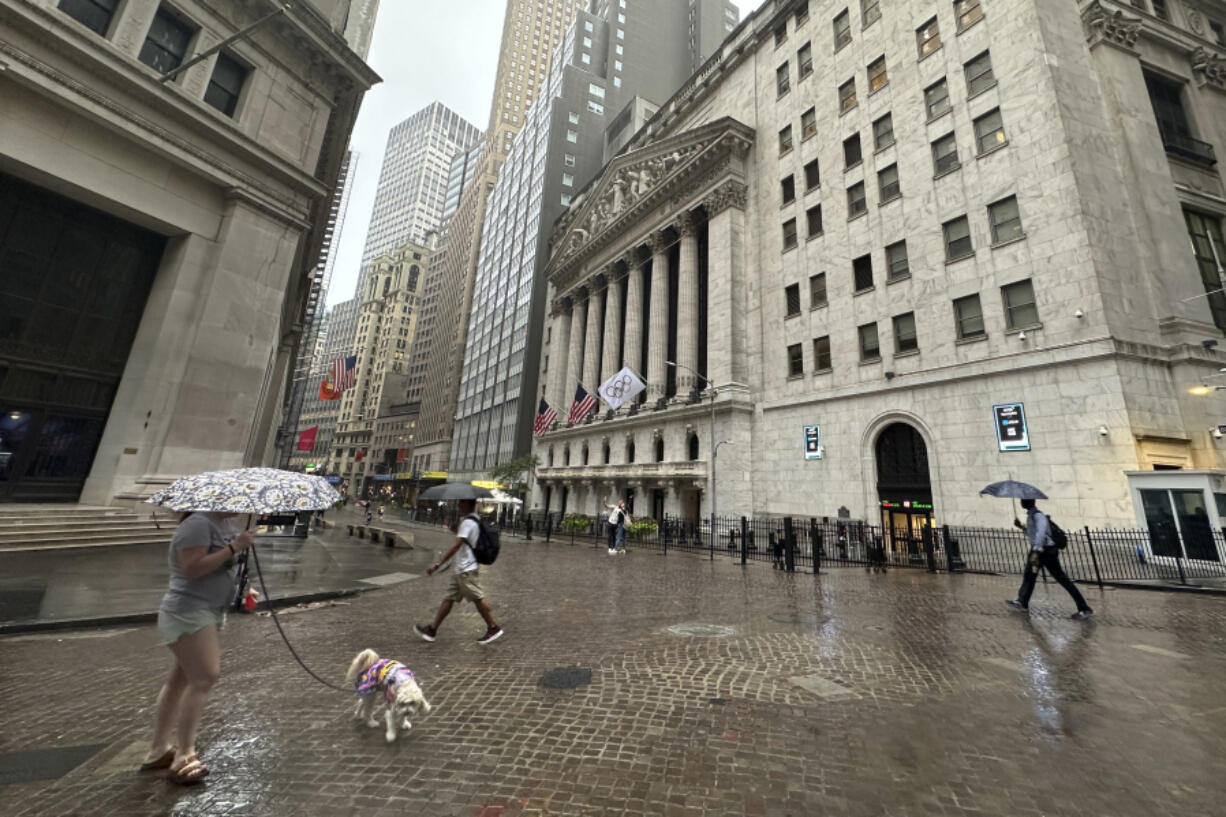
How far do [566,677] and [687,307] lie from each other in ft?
109

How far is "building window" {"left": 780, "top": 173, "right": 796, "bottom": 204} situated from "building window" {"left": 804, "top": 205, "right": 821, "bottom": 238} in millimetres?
2149

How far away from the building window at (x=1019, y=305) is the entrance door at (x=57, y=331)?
32.9m

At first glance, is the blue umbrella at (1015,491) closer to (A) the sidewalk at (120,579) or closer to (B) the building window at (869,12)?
(A) the sidewalk at (120,579)

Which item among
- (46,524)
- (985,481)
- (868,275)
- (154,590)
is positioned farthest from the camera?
(868,275)

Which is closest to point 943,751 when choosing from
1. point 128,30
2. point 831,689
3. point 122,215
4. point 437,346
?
point 831,689

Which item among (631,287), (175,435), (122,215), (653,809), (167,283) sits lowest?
(653,809)

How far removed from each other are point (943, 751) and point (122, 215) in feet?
77.1

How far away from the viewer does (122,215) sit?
15.7 meters

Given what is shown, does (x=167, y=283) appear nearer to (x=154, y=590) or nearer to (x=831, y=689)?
(x=154, y=590)

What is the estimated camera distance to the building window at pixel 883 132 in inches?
1044

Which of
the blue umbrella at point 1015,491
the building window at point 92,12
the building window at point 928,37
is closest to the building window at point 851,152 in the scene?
the building window at point 928,37

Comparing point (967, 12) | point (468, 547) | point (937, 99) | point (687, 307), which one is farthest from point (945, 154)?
point (468, 547)

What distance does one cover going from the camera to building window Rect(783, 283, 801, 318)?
97.2ft

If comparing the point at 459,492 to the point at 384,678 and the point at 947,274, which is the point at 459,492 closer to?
the point at 384,678
